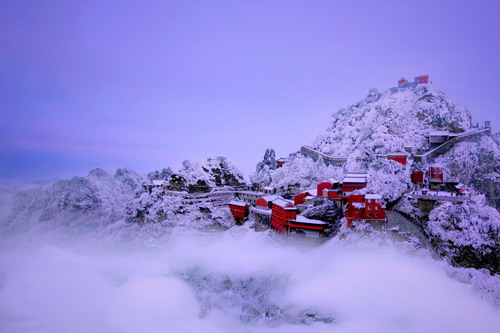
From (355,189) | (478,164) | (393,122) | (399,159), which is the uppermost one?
(393,122)

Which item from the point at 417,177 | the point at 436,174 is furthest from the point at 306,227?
the point at 436,174

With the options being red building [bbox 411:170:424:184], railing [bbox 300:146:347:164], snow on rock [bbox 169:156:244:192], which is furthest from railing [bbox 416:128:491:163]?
snow on rock [bbox 169:156:244:192]

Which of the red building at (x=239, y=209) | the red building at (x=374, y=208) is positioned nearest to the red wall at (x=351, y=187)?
the red building at (x=374, y=208)

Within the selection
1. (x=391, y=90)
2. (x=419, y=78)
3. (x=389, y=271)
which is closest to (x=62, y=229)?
(x=389, y=271)

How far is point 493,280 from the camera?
9.05 m

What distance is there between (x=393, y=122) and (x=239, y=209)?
37.6 feet

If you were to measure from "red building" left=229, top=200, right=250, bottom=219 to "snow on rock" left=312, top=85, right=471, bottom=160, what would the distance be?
20.9 feet

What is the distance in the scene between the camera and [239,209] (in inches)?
629

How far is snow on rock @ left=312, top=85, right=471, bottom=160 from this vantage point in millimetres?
18594

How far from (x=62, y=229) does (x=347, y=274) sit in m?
14.7

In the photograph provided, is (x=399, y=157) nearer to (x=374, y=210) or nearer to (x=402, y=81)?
(x=374, y=210)

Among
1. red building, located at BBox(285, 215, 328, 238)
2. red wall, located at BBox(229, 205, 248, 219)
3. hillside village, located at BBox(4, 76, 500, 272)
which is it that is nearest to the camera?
hillside village, located at BBox(4, 76, 500, 272)

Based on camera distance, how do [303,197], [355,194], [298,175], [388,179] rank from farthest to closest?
[298,175]
[303,197]
[388,179]
[355,194]

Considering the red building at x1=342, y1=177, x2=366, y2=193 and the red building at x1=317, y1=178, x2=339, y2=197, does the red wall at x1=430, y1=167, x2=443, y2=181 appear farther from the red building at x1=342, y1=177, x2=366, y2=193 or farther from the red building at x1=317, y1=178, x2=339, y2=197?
the red building at x1=317, y1=178, x2=339, y2=197
